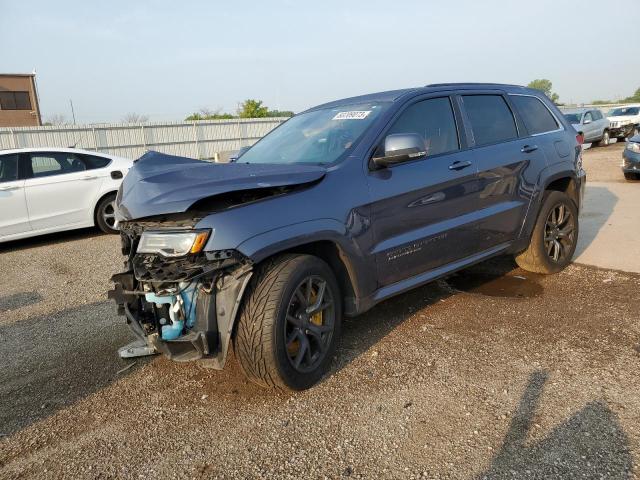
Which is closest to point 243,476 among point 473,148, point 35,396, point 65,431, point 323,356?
point 323,356

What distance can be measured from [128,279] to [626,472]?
2.85 meters

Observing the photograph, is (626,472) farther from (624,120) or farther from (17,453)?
(624,120)

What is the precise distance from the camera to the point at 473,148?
13.8 ft

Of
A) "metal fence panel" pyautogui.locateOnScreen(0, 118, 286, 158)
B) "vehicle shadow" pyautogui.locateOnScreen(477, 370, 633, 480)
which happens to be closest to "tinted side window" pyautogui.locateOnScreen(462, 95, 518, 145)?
"vehicle shadow" pyautogui.locateOnScreen(477, 370, 633, 480)

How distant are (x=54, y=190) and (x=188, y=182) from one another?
19.7 feet

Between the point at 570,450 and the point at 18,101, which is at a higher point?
the point at 18,101

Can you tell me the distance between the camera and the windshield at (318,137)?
3613 mm

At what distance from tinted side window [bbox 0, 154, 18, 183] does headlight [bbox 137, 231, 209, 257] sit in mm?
5922

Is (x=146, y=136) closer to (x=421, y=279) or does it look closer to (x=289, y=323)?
(x=421, y=279)

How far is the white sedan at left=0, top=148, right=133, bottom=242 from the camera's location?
7.58 metres

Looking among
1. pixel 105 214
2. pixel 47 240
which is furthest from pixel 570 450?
pixel 47 240

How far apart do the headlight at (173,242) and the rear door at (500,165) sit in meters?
2.46

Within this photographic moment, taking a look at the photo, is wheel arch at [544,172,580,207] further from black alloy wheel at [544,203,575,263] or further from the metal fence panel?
the metal fence panel

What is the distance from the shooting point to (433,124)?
4.02 m
